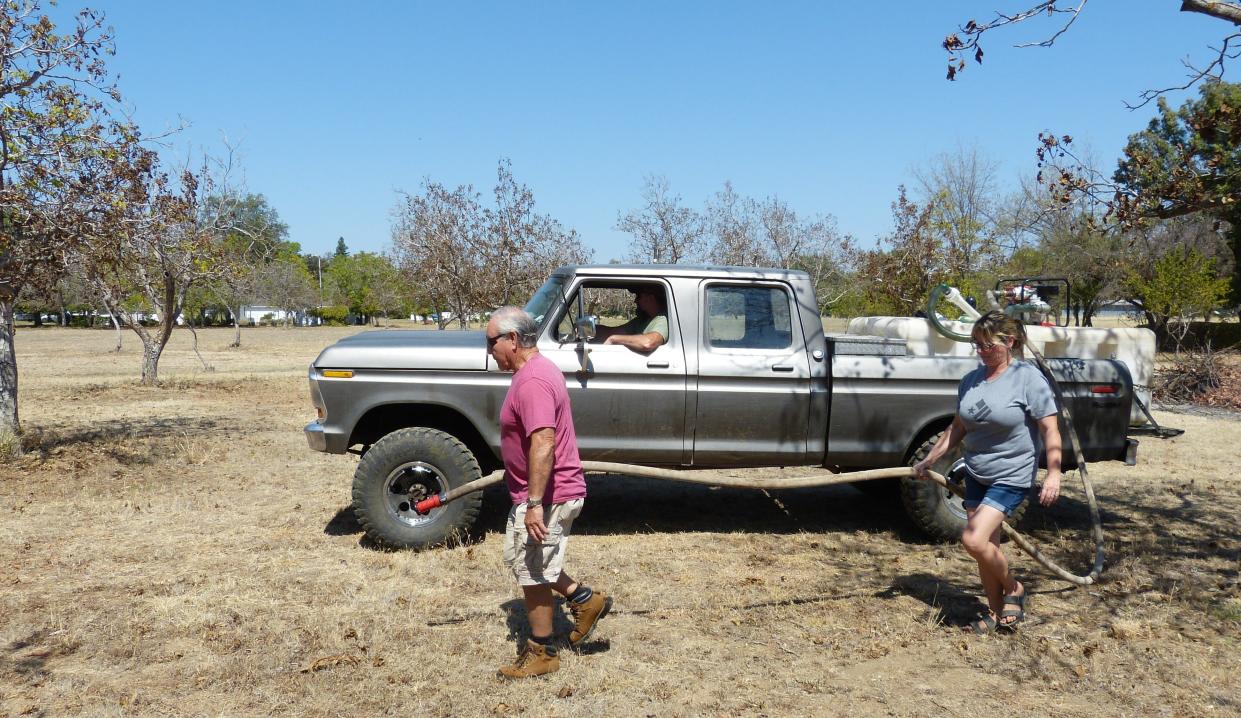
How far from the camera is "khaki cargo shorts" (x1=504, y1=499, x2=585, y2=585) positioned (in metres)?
4.02

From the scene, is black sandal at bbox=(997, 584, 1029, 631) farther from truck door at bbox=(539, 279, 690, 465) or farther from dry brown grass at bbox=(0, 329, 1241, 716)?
truck door at bbox=(539, 279, 690, 465)

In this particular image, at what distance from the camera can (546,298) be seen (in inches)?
253

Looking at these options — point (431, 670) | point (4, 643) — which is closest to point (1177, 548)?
point (431, 670)

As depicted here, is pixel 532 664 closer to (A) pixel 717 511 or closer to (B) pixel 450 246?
(A) pixel 717 511

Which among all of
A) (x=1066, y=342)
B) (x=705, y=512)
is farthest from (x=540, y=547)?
(x=1066, y=342)

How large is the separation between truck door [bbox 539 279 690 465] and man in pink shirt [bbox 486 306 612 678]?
1.94 m

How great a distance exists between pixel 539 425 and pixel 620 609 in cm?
179

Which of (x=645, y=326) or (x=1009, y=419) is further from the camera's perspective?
(x=645, y=326)

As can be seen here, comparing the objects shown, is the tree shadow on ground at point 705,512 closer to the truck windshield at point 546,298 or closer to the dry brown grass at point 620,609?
the dry brown grass at point 620,609

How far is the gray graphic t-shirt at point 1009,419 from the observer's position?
14.4ft

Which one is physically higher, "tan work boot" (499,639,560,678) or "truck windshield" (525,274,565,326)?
"truck windshield" (525,274,565,326)

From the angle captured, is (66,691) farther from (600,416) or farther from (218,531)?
(600,416)

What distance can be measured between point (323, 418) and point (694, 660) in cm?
310

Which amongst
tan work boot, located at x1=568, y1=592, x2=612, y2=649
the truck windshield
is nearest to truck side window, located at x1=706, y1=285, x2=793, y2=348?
the truck windshield
